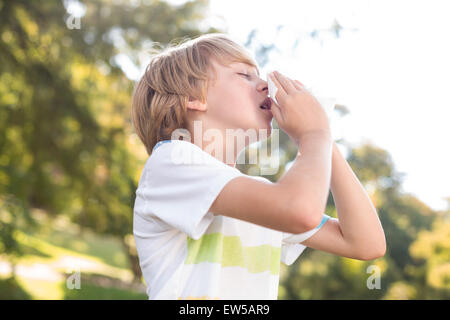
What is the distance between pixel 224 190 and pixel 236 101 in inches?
16.1

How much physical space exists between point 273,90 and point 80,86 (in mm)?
4234

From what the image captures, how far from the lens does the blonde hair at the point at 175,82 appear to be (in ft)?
4.74

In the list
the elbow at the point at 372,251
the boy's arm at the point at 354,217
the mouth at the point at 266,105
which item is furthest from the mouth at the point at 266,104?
the elbow at the point at 372,251

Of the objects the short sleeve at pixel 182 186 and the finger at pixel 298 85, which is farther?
the finger at pixel 298 85

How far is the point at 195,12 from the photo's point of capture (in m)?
4.65

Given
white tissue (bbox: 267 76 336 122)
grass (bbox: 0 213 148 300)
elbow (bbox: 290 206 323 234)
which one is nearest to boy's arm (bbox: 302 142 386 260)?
white tissue (bbox: 267 76 336 122)

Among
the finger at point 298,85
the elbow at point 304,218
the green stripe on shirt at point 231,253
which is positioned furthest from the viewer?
the finger at point 298,85

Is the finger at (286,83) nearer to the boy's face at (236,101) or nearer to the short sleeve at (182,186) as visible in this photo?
the boy's face at (236,101)

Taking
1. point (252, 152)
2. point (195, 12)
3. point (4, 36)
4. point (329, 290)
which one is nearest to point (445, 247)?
point (329, 290)

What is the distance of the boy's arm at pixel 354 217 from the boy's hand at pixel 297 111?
24 cm

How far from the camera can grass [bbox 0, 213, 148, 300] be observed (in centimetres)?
428

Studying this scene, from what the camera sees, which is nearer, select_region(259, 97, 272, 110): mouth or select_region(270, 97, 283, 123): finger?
select_region(270, 97, 283, 123): finger

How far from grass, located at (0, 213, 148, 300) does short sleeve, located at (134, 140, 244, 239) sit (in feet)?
6.08

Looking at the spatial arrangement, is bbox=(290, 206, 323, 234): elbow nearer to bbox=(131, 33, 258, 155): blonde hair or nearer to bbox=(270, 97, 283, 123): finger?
bbox=(270, 97, 283, 123): finger
